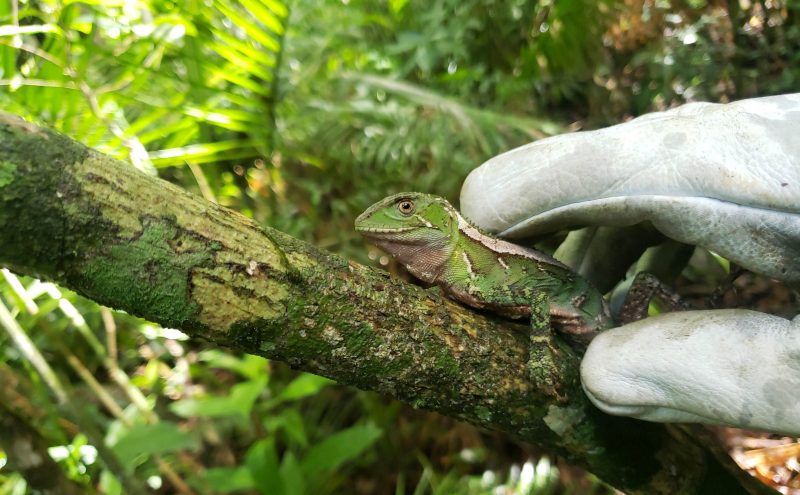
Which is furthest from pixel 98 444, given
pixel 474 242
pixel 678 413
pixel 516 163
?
pixel 678 413

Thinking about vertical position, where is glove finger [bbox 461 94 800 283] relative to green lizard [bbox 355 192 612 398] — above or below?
above

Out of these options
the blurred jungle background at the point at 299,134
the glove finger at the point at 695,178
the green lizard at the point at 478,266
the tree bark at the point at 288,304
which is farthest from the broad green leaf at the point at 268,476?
the glove finger at the point at 695,178

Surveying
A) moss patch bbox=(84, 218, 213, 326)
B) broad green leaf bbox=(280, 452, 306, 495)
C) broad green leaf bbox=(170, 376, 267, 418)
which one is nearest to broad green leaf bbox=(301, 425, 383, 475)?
broad green leaf bbox=(280, 452, 306, 495)

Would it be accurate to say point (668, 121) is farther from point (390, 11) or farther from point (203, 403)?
point (390, 11)

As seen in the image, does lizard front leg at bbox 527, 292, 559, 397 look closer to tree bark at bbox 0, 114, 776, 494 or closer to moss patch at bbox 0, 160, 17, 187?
tree bark at bbox 0, 114, 776, 494

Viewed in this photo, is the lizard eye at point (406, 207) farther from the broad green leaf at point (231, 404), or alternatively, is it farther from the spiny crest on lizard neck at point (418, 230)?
the broad green leaf at point (231, 404)

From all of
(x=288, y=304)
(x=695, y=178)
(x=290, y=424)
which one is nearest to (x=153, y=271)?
(x=288, y=304)

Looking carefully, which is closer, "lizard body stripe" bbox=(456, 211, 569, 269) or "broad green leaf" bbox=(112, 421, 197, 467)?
"lizard body stripe" bbox=(456, 211, 569, 269)
